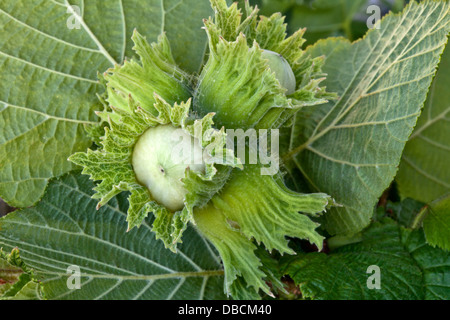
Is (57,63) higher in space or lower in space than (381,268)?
higher

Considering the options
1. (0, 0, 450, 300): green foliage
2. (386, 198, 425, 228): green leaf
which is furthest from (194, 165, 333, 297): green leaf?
(386, 198, 425, 228): green leaf

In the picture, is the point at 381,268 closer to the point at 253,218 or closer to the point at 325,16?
the point at 253,218

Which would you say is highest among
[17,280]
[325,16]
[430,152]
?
[325,16]

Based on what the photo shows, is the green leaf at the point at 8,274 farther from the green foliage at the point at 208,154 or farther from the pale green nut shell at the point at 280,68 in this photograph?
the pale green nut shell at the point at 280,68

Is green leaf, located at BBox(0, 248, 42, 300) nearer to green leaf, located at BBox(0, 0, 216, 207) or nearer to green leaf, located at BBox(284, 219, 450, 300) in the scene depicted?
green leaf, located at BBox(0, 0, 216, 207)

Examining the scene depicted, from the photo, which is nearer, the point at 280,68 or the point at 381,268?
the point at 280,68

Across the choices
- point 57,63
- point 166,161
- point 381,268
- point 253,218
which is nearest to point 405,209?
point 381,268

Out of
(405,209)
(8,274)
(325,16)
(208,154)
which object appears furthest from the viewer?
(325,16)
